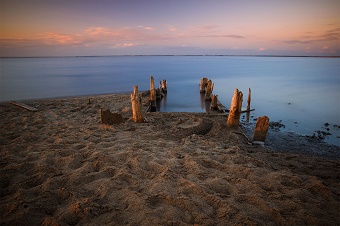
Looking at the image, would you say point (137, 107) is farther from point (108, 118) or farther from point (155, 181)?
point (155, 181)

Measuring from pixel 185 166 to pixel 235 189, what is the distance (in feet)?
4.09

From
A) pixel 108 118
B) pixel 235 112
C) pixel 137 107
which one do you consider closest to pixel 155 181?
pixel 108 118

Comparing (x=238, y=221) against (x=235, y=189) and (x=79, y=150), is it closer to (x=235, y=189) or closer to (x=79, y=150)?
(x=235, y=189)

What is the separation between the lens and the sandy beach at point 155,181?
306 centimetres

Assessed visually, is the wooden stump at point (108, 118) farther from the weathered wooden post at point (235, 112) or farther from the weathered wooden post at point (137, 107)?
the weathered wooden post at point (235, 112)

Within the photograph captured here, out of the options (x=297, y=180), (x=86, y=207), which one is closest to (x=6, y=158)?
(x=86, y=207)

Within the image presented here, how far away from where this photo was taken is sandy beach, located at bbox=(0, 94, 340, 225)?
306 centimetres

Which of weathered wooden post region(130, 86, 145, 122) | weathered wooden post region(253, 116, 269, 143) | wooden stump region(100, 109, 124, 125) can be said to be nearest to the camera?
weathered wooden post region(253, 116, 269, 143)

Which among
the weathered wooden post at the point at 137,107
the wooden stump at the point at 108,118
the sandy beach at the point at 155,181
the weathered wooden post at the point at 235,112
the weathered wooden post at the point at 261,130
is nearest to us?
the sandy beach at the point at 155,181

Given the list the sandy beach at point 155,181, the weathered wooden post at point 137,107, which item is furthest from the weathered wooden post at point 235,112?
the weathered wooden post at point 137,107

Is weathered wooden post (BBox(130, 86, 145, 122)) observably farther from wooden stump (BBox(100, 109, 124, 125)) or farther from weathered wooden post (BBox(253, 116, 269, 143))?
weathered wooden post (BBox(253, 116, 269, 143))

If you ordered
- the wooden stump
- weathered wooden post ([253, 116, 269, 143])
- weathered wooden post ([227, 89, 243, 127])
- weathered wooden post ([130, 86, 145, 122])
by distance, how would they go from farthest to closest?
weathered wooden post ([130, 86, 145, 122]) → weathered wooden post ([227, 89, 243, 127]) → the wooden stump → weathered wooden post ([253, 116, 269, 143])

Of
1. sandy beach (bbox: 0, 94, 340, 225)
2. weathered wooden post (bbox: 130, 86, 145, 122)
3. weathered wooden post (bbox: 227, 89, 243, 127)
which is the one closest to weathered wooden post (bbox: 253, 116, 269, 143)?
sandy beach (bbox: 0, 94, 340, 225)

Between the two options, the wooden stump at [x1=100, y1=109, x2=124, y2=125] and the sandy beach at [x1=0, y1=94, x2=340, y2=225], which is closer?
the sandy beach at [x1=0, y1=94, x2=340, y2=225]
